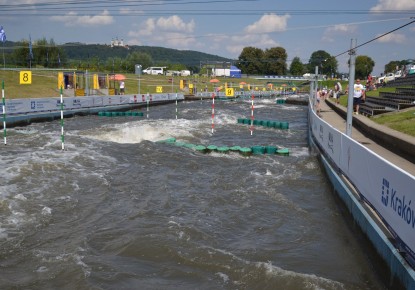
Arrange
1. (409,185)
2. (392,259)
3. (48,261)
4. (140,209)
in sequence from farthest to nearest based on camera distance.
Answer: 1. (140,209)
2. (48,261)
3. (392,259)
4. (409,185)

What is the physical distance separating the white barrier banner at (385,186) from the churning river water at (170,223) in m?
1.02

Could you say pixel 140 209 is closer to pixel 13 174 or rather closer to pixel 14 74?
pixel 13 174

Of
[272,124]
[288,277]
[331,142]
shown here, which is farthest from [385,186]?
[272,124]

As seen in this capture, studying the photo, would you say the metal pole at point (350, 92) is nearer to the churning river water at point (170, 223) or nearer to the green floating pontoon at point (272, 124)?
the churning river water at point (170, 223)

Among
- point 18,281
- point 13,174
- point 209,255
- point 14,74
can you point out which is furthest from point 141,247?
point 14,74

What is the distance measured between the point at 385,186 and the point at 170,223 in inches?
177

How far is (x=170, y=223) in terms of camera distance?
31.3 ft

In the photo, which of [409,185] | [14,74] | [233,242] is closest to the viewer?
[409,185]

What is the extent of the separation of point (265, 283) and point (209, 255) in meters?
1.37

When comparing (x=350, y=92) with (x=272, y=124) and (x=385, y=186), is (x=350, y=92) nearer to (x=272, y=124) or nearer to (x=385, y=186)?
(x=385, y=186)

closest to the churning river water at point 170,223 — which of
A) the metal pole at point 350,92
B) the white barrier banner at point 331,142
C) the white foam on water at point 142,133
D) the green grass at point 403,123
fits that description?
the white barrier banner at point 331,142

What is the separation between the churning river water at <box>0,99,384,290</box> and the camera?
276 inches

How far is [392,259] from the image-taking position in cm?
646

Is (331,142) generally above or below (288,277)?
above
